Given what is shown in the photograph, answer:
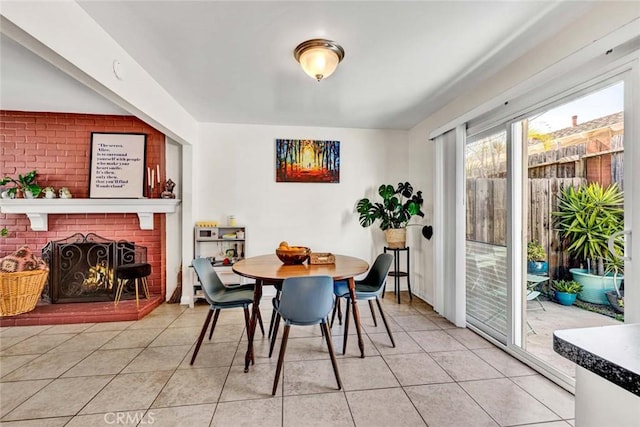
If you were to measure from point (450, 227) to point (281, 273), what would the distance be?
80.0 inches

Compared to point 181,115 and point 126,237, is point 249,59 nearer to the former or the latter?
point 181,115

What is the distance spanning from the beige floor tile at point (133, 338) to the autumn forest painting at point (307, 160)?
7.79 ft

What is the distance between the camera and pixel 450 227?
3199 mm

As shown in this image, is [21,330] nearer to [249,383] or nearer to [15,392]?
[15,392]

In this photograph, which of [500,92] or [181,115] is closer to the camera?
[500,92]

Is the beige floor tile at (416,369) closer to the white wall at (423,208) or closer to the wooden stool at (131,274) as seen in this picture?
the white wall at (423,208)

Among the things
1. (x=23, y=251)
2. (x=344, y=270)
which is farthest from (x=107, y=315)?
(x=344, y=270)

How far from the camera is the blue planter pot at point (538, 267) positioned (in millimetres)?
2342

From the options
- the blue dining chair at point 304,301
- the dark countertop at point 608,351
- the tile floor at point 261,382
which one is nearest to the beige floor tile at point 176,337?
the tile floor at point 261,382

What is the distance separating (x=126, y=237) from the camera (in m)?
3.77

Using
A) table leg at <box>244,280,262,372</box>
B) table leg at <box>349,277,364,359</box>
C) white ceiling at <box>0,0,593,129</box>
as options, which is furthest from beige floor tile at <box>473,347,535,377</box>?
white ceiling at <box>0,0,593,129</box>

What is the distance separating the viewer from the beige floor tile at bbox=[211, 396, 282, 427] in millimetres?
1688

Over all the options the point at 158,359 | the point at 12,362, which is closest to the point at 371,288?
the point at 158,359

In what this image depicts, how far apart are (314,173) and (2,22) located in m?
3.21
